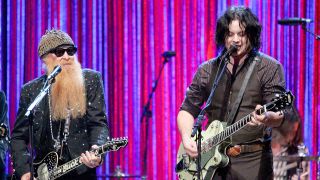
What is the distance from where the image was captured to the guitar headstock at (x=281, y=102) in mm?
4027

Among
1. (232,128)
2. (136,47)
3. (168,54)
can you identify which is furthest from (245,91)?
(136,47)

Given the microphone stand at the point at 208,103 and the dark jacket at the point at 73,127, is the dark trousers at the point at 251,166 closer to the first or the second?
the microphone stand at the point at 208,103

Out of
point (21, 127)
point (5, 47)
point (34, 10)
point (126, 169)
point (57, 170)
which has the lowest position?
point (126, 169)

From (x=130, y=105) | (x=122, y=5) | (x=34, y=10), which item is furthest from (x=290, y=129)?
(x=34, y=10)

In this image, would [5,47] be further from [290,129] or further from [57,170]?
[290,129]

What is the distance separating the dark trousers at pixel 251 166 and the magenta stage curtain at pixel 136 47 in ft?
10.4

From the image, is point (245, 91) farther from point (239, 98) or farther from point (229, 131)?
point (229, 131)

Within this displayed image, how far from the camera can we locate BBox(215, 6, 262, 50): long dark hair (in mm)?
4566

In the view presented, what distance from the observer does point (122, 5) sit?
7.84m

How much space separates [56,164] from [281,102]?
6.64ft

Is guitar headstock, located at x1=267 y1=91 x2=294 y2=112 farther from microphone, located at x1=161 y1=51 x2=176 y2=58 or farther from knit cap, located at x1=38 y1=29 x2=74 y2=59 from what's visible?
microphone, located at x1=161 y1=51 x2=176 y2=58

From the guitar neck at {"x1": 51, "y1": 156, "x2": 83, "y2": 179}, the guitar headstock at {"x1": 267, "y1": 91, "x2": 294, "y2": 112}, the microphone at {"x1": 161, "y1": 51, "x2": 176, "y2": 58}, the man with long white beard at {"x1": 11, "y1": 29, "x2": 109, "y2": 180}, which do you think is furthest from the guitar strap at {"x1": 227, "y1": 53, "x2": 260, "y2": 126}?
the microphone at {"x1": 161, "y1": 51, "x2": 176, "y2": 58}

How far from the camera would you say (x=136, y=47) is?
7758 millimetres

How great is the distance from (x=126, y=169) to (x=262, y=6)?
2726 millimetres
